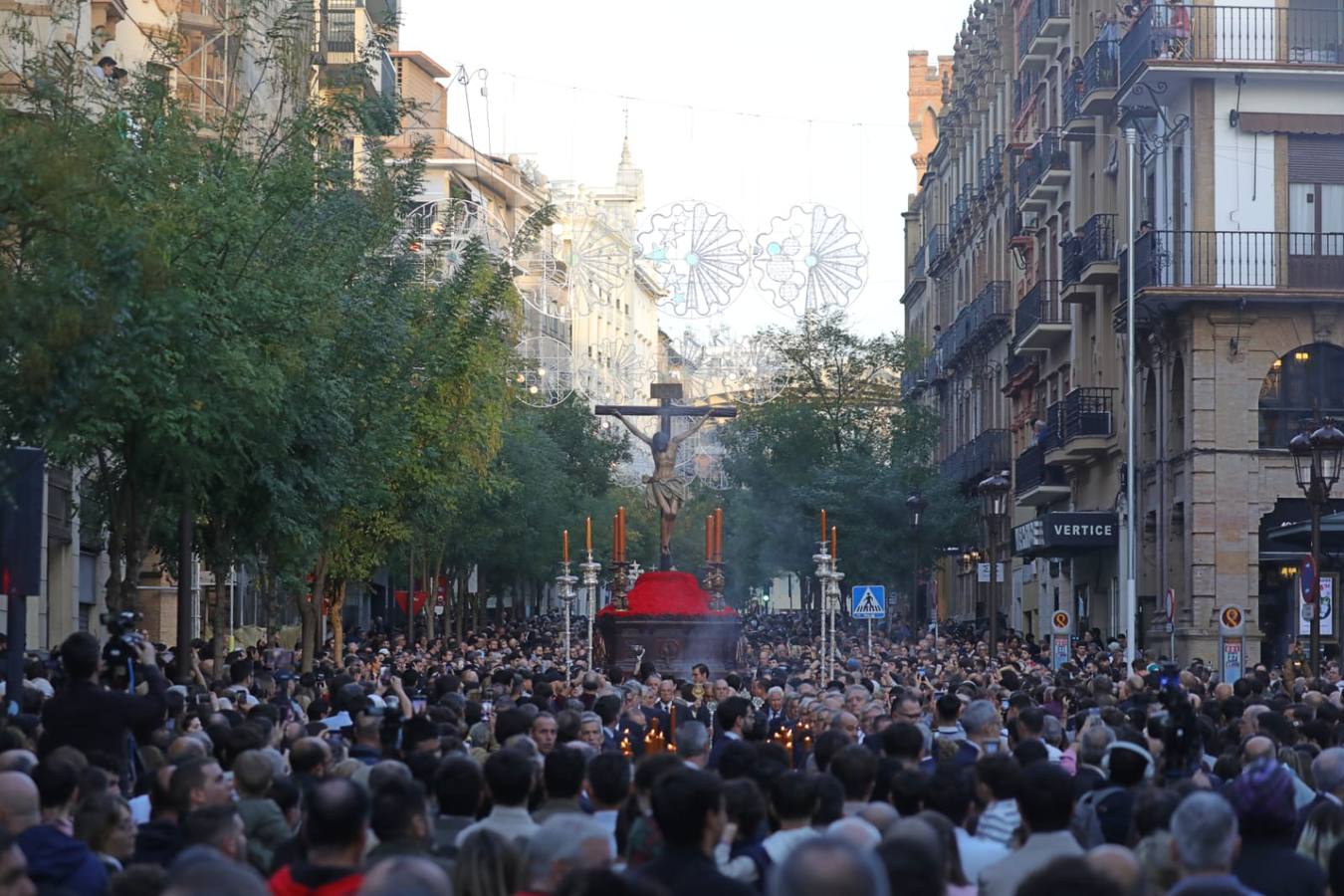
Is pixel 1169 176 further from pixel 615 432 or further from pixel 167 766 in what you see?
pixel 615 432

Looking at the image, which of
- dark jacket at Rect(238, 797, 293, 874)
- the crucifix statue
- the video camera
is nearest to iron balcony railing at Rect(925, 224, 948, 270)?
the crucifix statue

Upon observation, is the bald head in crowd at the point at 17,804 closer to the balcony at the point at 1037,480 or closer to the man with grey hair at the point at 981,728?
the man with grey hair at the point at 981,728

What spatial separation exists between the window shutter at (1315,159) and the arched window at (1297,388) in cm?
287

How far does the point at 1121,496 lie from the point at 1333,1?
9955mm

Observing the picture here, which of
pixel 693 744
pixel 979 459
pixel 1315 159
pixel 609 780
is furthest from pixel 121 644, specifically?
pixel 979 459

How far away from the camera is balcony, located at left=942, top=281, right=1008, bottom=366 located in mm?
64250

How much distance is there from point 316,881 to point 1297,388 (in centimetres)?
3500

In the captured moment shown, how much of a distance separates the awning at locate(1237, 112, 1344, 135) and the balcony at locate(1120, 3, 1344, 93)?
728 mm

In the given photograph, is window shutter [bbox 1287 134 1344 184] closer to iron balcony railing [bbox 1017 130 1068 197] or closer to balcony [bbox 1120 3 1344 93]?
balcony [bbox 1120 3 1344 93]

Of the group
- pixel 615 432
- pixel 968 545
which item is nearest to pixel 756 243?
pixel 968 545

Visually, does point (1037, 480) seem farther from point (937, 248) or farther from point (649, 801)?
point (649, 801)

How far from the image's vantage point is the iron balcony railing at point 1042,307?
2074 inches

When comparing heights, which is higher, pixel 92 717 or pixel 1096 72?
pixel 1096 72

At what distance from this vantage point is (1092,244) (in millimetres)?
46562
